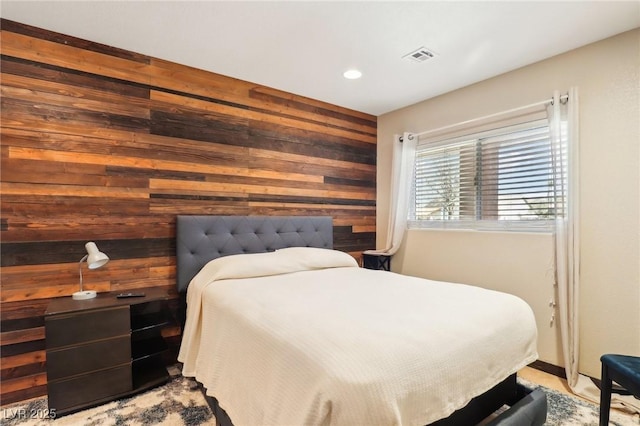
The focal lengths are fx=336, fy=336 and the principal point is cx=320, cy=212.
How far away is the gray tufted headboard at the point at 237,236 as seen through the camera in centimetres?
267

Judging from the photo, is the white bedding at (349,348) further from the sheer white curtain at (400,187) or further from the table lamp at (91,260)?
the sheer white curtain at (400,187)

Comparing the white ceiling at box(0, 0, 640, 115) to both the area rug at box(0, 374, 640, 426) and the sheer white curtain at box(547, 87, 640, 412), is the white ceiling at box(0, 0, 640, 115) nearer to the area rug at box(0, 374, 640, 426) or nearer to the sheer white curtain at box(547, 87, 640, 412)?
the sheer white curtain at box(547, 87, 640, 412)

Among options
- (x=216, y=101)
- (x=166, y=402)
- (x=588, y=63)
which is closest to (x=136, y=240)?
(x=166, y=402)

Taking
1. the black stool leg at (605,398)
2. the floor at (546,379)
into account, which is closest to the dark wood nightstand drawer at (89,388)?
the black stool leg at (605,398)

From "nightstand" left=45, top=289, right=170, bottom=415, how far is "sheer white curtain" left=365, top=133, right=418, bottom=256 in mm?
2393

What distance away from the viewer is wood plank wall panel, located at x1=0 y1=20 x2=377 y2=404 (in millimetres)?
2162

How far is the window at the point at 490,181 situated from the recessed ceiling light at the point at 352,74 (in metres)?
1.09

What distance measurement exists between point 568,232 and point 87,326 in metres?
3.28

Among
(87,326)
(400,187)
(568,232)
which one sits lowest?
(87,326)

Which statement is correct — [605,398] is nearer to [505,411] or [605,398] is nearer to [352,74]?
[505,411]

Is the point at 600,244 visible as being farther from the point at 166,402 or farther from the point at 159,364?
the point at 159,364

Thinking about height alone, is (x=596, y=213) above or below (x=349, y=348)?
above

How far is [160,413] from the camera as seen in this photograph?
2.00 m

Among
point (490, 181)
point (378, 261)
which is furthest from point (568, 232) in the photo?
point (378, 261)
